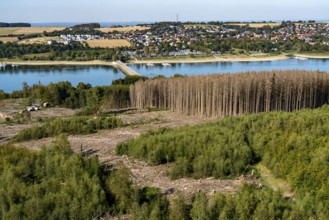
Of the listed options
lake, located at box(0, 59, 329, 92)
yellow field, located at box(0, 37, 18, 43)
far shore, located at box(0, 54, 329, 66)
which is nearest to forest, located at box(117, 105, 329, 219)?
lake, located at box(0, 59, 329, 92)

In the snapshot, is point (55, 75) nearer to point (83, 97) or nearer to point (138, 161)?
point (83, 97)

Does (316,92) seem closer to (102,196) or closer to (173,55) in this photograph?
(102,196)

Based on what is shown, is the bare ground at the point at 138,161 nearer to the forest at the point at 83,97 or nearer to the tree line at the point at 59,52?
the forest at the point at 83,97

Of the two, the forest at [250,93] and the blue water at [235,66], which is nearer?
the forest at [250,93]

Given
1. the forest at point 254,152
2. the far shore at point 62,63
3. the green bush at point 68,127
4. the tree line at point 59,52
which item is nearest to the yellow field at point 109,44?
the tree line at point 59,52

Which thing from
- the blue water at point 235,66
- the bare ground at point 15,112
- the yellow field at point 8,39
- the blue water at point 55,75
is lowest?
the blue water at point 55,75

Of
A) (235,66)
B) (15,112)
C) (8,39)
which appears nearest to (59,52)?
(8,39)

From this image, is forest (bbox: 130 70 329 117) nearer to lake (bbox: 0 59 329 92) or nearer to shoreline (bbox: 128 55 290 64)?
lake (bbox: 0 59 329 92)

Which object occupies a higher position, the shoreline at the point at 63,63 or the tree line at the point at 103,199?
the tree line at the point at 103,199

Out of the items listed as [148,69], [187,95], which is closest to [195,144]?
[187,95]
